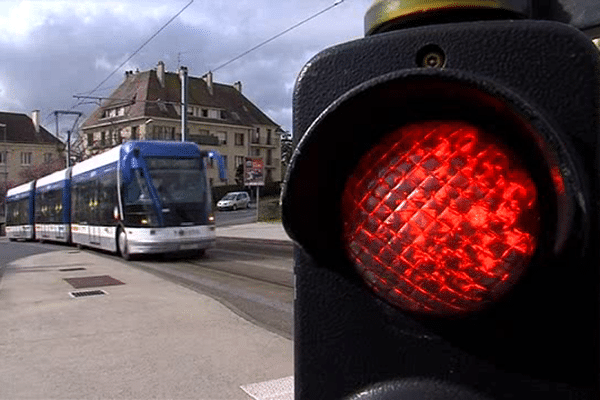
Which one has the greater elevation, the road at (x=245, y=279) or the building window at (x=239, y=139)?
the building window at (x=239, y=139)

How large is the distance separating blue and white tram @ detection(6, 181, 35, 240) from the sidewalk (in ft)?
72.8

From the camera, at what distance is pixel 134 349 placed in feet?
16.4

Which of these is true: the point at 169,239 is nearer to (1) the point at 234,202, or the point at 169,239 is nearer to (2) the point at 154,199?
(2) the point at 154,199

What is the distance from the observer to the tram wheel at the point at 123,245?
1461cm

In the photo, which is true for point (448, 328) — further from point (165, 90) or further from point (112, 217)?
point (165, 90)

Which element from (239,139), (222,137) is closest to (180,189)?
(222,137)

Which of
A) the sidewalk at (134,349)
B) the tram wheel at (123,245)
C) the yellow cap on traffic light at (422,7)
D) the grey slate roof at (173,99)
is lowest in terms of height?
the sidewalk at (134,349)

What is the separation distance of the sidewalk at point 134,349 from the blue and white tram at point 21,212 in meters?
22.2

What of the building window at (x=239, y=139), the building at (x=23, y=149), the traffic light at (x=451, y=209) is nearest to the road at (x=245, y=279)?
the traffic light at (x=451, y=209)

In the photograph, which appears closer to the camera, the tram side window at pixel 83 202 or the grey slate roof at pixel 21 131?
the tram side window at pixel 83 202

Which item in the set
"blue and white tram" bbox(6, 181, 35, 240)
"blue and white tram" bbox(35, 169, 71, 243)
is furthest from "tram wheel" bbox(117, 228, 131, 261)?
"blue and white tram" bbox(6, 181, 35, 240)

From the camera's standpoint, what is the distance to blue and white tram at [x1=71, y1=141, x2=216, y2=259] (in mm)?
13680

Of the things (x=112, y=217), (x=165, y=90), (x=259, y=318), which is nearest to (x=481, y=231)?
(x=259, y=318)

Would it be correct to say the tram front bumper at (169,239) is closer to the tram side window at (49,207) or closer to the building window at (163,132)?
the tram side window at (49,207)
